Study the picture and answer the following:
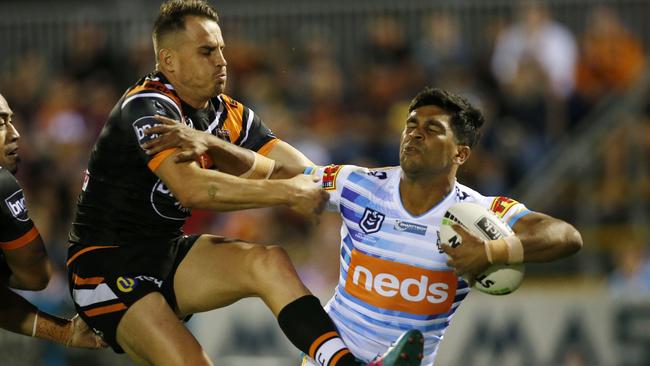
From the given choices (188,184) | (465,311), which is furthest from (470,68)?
(188,184)

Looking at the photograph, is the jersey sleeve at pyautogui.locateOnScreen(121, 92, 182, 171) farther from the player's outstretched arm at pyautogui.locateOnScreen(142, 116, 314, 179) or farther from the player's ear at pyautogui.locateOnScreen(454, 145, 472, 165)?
the player's ear at pyautogui.locateOnScreen(454, 145, 472, 165)

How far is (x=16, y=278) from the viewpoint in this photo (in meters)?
7.22

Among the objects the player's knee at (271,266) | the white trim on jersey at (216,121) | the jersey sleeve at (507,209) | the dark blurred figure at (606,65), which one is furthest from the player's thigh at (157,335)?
the dark blurred figure at (606,65)

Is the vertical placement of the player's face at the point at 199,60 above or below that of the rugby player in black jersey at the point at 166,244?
above

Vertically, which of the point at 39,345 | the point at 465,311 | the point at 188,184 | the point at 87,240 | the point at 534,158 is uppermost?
the point at 188,184

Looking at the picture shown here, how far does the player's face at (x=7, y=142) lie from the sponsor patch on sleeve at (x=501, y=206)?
2.86 m

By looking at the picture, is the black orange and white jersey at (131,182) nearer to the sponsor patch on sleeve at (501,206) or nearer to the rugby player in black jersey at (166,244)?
the rugby player in black jersey at (166,244)

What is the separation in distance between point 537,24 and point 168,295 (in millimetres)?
6885

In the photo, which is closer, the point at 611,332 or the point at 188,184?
the point at 188,184

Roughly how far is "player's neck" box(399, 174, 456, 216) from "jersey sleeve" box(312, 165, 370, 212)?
34cm

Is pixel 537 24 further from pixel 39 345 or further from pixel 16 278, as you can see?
pixel 16 278

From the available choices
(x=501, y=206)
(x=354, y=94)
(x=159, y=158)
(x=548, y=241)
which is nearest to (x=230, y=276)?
(x=159, y=158)

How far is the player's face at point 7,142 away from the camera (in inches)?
280

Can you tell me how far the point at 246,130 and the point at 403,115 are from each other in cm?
545
